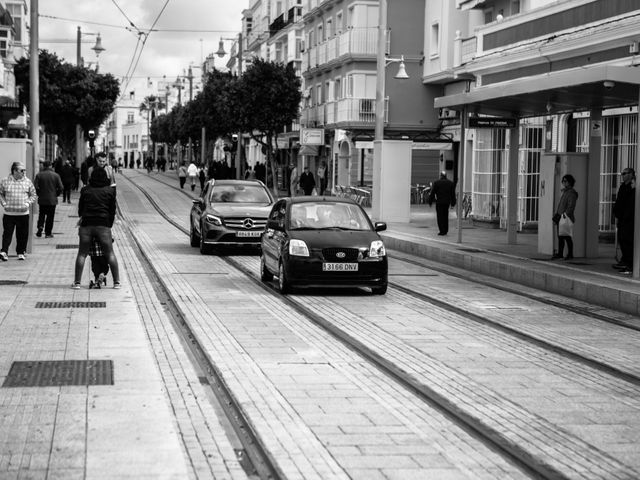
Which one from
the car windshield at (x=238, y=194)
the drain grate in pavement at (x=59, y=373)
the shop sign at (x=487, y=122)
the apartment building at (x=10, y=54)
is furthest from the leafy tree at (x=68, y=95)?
the drain grate in pavement at (x=59, y=373)

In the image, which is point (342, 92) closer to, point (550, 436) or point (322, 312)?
point (322, 312)

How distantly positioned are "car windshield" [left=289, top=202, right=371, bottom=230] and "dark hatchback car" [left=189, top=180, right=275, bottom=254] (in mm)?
6238

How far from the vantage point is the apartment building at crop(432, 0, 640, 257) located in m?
21.2

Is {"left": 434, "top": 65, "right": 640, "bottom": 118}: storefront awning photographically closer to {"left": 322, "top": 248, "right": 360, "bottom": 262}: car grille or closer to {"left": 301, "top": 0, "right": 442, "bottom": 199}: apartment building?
{"left": 322, "top": 248, "right": 360, "bottom": 262}: car grille

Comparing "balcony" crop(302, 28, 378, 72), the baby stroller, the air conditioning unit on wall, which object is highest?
"balcony" crop(302, 28, 378, 72)

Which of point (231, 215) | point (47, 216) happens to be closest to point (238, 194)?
point (231, 215)

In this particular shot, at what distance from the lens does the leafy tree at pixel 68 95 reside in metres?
63.0

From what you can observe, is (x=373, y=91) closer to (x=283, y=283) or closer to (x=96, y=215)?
(x=283, y=283)

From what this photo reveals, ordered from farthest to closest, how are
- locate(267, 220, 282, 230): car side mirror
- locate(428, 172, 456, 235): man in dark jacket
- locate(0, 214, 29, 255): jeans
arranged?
locate(428, 172, 456, 235): man in dark jacket < locate(0, 214, 29, 255): jeans < locate(267, 220, 282, 230): car side mirror

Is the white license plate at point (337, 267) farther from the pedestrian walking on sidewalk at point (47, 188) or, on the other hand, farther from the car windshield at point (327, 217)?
the pedestrian walking on sidewalk at point (47, 188)

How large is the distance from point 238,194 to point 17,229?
19.2 feet

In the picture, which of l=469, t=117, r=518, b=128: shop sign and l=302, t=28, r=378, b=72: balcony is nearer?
l=469, t=117, r=518, b=128: shop sign

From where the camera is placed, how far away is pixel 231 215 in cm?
2459

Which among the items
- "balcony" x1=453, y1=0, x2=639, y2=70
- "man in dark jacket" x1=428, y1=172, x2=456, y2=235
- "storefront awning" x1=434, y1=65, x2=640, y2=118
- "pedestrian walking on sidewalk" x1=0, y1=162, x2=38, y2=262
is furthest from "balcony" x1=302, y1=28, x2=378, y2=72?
"pedestrian walking on sidewalk" x1=0, y1=162, x2=38, y2=262
